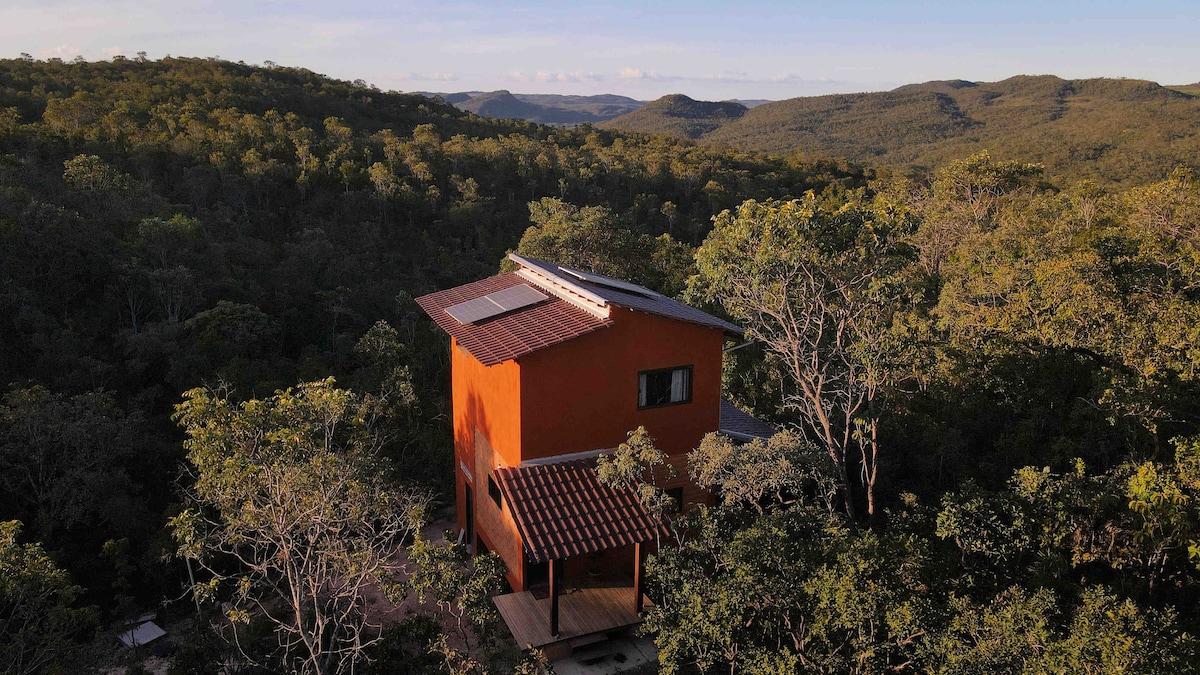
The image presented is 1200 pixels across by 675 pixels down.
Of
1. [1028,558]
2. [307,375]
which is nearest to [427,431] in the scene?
[307,375]

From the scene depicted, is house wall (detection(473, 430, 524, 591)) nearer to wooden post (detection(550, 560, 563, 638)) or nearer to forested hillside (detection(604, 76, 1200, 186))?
wooden post (detection(550, 560, 563, 638))

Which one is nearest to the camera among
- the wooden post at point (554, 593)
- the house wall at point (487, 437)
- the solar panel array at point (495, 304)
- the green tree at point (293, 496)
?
the green tree at point (293, 496)

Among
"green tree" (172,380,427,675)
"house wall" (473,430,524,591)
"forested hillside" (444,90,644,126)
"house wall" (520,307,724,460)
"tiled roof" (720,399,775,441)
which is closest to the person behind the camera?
"green tree" (172,380,427,675)

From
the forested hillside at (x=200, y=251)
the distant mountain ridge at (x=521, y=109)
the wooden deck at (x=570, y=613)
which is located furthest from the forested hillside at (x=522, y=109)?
the wooden deck at (x=570, y=613)

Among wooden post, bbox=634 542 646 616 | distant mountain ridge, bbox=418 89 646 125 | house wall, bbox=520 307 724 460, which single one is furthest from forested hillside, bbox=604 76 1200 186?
wooden post, bbox=634 542 646 616

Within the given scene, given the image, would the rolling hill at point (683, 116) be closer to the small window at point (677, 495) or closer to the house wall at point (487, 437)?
the house wall at point (487, 437)

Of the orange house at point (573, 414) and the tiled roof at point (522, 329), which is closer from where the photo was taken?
the orange house at point (573, 414)

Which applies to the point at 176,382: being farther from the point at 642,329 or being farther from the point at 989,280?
the point at 989,280
